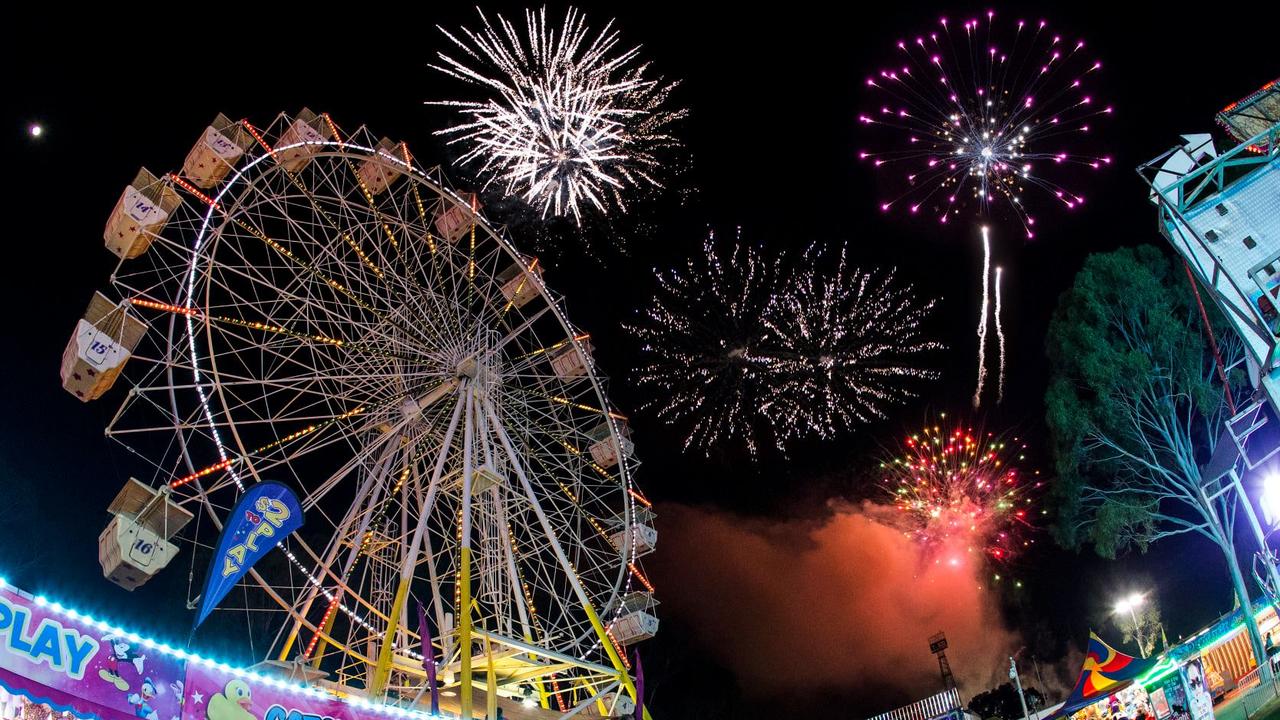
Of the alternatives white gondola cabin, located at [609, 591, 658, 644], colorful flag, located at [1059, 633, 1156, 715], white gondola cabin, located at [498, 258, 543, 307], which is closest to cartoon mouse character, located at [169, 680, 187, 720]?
white gondola cabin, located at [609, 591, 658, 644]

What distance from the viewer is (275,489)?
14906 mm

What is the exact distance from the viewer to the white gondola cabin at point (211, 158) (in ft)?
64.8

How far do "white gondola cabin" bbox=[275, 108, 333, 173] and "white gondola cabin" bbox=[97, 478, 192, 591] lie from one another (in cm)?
834

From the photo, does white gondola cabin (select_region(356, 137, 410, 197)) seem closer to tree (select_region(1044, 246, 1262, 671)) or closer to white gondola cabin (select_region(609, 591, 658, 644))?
white gondola cabin (select_region(609, 591, 658, 644))

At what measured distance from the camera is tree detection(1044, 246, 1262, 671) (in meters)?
24.4

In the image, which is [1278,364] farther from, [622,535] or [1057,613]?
[1057,613]

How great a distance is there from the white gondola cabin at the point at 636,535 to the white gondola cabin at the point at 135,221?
13925mm

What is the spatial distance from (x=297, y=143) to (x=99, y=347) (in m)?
6.70

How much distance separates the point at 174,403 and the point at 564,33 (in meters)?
11.8

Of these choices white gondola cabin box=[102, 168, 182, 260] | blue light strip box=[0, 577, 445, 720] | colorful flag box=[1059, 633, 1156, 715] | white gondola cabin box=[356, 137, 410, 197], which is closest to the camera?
blue light strip box=[0, 577, 445, 720]

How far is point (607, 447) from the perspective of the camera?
82.8 feet

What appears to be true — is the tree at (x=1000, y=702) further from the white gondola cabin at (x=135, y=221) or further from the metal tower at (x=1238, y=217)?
the white gondola cabin at (x=135, y=221)

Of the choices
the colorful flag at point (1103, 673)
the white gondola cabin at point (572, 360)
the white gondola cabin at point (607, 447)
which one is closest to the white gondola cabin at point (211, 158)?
the white gondola cabin at point (572, 360)

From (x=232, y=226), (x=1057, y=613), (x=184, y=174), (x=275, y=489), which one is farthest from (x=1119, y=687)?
(x=184, y=174)
